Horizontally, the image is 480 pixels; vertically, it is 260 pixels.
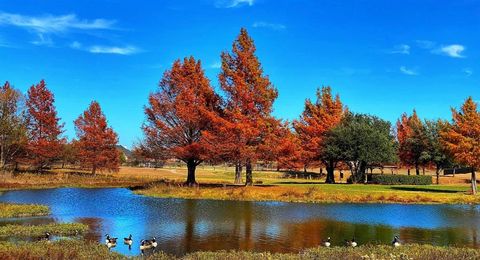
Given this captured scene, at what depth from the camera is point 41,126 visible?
8431cm

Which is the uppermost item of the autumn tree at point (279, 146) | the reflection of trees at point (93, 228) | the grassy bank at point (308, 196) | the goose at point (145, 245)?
the autumn tree at point (279, 146)

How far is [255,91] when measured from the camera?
5906 cm

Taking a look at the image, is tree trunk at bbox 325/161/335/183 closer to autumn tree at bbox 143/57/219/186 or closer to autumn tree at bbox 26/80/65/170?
autumn tree at bbox 143/57/219/186

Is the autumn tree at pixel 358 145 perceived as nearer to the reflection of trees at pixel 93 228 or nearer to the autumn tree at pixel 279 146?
the autumn tree at pixel 279 146

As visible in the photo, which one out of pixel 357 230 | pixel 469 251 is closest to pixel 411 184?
pixel 357 230

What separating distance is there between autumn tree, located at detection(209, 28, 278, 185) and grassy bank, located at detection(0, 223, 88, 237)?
28.3m

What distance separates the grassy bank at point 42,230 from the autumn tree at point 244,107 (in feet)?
92.9

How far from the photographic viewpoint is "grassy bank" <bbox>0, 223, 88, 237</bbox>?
27984 mm

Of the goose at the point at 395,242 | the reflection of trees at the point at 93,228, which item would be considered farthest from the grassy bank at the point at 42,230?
the goose at the point at 395,242

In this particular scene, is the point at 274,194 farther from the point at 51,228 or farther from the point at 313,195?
the point at 51,228

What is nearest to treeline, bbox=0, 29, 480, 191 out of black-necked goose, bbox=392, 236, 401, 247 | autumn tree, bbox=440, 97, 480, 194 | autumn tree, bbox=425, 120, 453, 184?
autumn tree, bbox=440, 97, 480, 194

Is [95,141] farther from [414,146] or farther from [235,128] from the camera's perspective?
[414,146]

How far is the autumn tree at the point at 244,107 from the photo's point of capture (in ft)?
187

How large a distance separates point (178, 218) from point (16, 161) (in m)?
59.3
